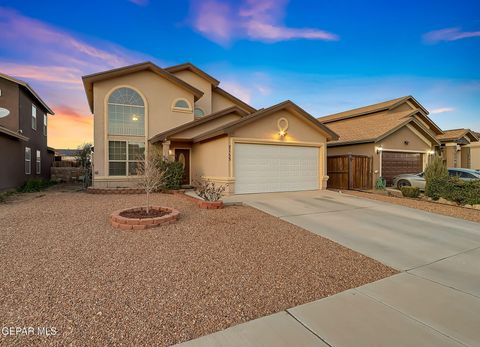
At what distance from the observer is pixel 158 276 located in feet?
12.5

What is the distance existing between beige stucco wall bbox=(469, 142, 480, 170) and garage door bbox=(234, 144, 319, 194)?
67.5 feet

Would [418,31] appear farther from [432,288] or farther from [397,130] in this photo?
[432,288]

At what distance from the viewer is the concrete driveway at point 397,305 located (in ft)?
8.15

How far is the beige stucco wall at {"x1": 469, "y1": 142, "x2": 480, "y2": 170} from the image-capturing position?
23.2 meters

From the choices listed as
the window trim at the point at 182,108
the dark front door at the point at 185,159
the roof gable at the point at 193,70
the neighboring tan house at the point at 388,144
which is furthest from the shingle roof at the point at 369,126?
the dark front door at the point at 185,159

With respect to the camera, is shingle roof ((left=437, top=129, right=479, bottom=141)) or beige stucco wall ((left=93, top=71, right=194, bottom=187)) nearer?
beige stucco wall ((left=93, top=71, right=194, bottom=187))

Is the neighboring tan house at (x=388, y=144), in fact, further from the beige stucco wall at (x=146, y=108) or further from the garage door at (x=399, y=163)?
the beige stucco wall at (x=146, y=108)

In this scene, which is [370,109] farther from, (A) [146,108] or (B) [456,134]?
(A) [146,108]

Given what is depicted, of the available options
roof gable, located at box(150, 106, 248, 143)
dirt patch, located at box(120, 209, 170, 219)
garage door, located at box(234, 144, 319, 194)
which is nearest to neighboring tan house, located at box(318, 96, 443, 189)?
garage door, located at box(234, 144, 319, 194)

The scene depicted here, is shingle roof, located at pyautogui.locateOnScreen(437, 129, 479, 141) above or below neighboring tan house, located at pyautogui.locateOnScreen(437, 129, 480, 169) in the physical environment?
above

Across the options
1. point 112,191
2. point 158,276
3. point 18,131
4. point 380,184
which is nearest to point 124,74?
point 112,191

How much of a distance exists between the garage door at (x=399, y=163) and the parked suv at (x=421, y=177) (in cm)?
89

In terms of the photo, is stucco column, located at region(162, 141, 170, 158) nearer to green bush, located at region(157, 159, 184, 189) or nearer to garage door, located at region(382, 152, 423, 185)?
green bush, located at region(157, 159, 184, 189)

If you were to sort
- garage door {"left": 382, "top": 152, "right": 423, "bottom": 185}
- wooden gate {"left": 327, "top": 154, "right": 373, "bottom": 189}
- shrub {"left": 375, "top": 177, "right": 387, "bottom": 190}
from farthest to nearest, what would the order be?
garage door {"left": 382, "top": 152, "right": 423, "bottom": 185} < shrub {"left": 375, "top": 177, "right": 387, "bottom": 190} < wooden gate {"left": 327, "top": 154, "right": 373, "bottom": 189}
